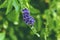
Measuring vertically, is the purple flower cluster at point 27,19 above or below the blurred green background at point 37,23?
above

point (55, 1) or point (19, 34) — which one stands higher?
point (55, 1)

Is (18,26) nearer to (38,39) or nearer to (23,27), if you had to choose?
(23,27)

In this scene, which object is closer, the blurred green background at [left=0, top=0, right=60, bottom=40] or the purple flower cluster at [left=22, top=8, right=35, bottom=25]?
the purple flower cluster at [left=22, top=8, right=35, bottom=25]

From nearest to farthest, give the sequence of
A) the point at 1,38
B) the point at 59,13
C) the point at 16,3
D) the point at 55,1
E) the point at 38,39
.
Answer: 1. the point at 16,3
2. the point at 1,38
3. the point at 38,39
4. the point at 55,1
5. the point at 59,13

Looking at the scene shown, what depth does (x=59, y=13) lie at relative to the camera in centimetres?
170

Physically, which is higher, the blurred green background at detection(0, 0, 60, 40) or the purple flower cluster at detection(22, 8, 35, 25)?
the purple flower cluster at detection(22, 8, 35, 25)

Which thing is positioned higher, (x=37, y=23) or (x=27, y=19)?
(x=27, y=19)

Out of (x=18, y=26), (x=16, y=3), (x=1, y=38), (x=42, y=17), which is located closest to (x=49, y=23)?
(x=42, y=17)

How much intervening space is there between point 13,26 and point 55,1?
0.32 meters

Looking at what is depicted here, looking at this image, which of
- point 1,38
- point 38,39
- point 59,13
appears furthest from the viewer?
point 59,13

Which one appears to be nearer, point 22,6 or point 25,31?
point 22,6

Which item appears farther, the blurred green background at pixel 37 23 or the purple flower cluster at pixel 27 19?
the blurred green background at pixel 37 23

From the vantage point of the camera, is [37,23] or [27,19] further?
[37,23]

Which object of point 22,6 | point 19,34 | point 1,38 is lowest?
point 19,34
